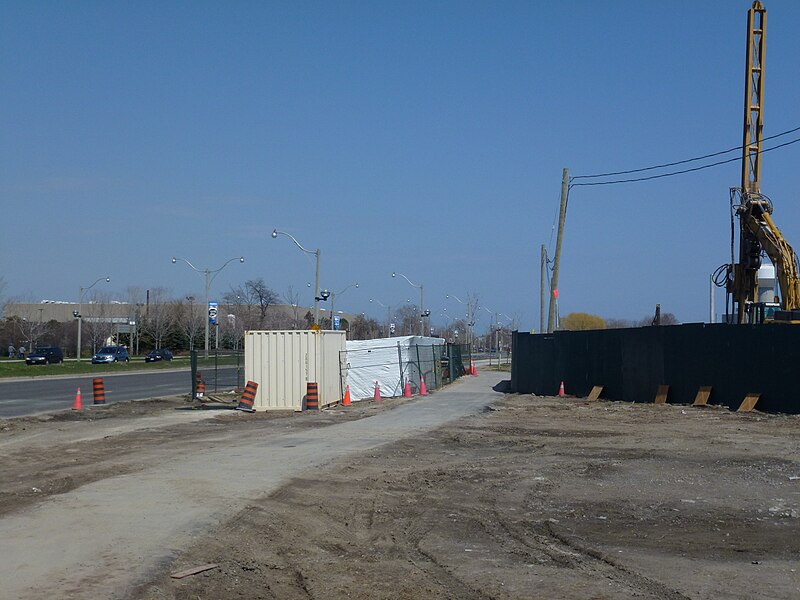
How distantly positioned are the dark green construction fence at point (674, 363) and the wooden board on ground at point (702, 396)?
0.14 metres

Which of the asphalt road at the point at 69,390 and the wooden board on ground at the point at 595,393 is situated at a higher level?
the wooden board on ground at the point at 595,393

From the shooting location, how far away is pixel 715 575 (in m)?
7.90

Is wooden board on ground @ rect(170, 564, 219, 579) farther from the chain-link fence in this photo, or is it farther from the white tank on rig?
the white tank on rig

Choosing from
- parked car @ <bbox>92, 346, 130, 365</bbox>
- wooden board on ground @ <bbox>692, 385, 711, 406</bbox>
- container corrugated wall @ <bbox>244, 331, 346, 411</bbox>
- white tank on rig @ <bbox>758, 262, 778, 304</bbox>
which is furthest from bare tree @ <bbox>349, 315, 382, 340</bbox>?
wooden board on ground @ <bbox>692, 385, 711, 406</bbox>

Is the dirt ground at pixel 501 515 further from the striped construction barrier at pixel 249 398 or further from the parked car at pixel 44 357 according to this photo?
the parked car at pixel 44 357

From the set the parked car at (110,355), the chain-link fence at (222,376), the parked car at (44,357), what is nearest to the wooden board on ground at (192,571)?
the chain-link fence at (222,376)

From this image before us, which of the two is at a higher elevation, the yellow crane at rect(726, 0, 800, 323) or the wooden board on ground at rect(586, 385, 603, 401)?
the yellow crane at rect(726, 0, 800, 323)

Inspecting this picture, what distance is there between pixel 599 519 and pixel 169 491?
565cm

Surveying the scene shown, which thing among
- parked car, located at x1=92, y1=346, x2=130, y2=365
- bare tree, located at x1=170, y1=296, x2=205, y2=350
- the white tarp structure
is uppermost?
bare tree, located at x1=170, y1=296, x2=205, y2=350

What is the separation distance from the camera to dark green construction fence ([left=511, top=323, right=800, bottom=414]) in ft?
77.6

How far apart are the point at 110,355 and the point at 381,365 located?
47637mm

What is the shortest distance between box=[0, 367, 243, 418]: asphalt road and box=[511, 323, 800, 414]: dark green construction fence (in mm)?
12425

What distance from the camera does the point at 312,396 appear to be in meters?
27.1

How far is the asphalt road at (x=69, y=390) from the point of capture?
3015cm
